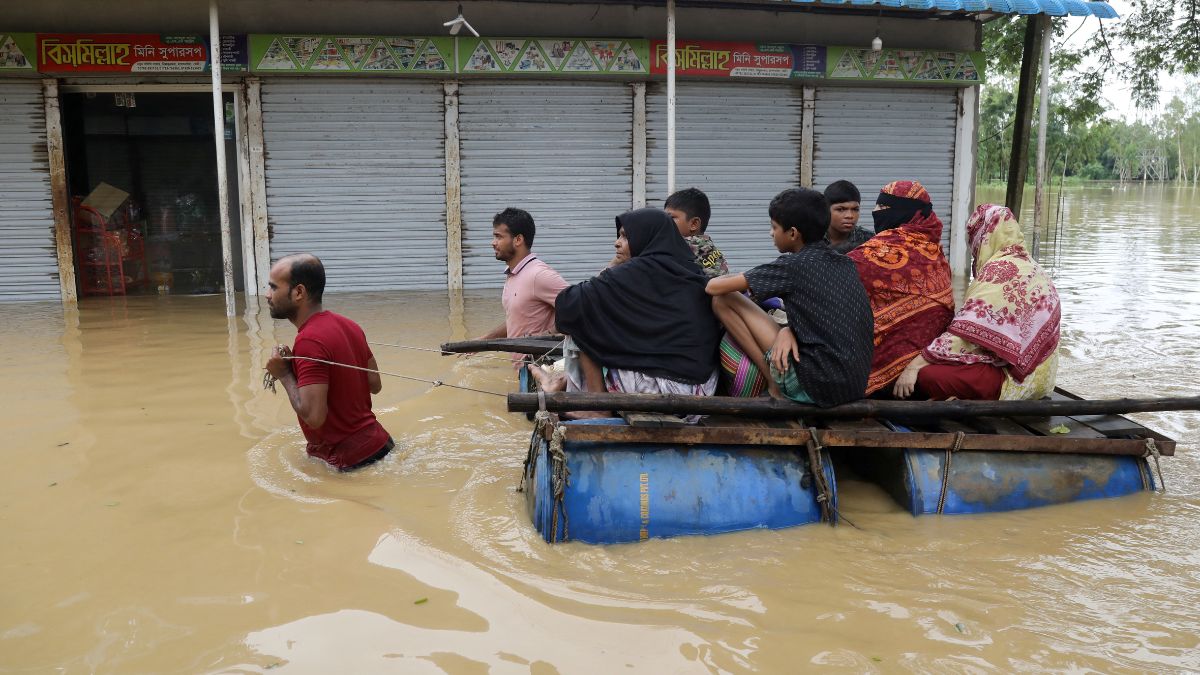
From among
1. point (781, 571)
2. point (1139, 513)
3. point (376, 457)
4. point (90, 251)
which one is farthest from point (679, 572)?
point (90, 251)

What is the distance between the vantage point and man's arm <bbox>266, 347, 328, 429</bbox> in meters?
4.15

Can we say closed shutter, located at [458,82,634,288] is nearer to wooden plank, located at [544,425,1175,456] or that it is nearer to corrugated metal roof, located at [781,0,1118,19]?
corrugated metal roof, located at [781,0,1118,19]

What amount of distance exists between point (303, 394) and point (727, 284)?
1.92m

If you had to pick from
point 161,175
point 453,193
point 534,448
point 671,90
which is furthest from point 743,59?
point 161,175

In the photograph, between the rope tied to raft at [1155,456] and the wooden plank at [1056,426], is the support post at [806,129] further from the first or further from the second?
the rope tied to raft at [1155,456]

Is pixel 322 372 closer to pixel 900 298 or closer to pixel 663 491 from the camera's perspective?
pixel 663 491

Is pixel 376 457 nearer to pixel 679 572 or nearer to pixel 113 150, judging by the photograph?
pixel 679 572

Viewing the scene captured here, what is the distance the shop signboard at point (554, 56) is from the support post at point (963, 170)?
4.26 meters

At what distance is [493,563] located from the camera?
3543 mm

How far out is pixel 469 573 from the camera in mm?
3445

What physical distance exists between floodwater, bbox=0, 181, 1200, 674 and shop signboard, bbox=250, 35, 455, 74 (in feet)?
18.6

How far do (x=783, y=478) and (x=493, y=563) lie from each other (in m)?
1.26

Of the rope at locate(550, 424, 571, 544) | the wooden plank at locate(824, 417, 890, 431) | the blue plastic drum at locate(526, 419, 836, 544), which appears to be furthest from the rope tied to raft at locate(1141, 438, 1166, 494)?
the rope at locate(550, 424, 571, 544)

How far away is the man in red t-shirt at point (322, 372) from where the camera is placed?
4176mm
